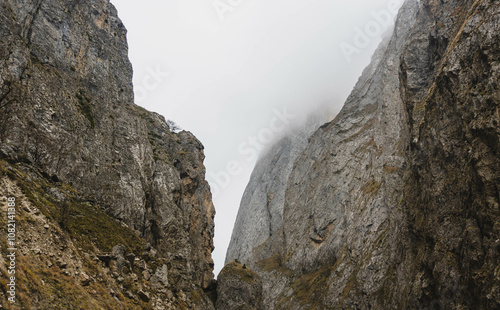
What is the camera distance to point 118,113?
47844 mm

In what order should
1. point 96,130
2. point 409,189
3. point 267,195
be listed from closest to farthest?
point 96,130, point 409,189, point 267,195

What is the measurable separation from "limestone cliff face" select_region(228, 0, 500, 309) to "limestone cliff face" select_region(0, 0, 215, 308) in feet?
83.2

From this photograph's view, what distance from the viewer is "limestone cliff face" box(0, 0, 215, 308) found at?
31.5 meters

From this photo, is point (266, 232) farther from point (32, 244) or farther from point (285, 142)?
point (32, 244)

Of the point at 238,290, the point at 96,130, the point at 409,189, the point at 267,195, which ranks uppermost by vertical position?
the point at 267,195

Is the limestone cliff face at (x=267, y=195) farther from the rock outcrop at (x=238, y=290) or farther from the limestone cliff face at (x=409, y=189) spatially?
the rock outcrop at (x=238, y=290)

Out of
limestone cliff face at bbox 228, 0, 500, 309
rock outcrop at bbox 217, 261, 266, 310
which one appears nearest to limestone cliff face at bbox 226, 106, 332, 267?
limestone cliff face at bbox 228, 0, 500, 309

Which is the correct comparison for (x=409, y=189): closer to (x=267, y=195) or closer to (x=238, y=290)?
(x=238, y=290)

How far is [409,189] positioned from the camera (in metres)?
44.8

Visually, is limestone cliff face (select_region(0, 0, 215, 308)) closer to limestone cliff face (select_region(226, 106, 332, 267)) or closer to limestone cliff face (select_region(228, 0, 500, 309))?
limestone cliff face (select_region(228, 0, 500, 309))

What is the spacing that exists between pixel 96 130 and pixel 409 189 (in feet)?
132

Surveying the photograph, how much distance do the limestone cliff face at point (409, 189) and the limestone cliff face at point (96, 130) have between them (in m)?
25.4

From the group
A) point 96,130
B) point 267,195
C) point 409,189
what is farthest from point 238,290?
point 267,195

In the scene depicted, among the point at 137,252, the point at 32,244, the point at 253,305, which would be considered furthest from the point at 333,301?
the point at 32,244
